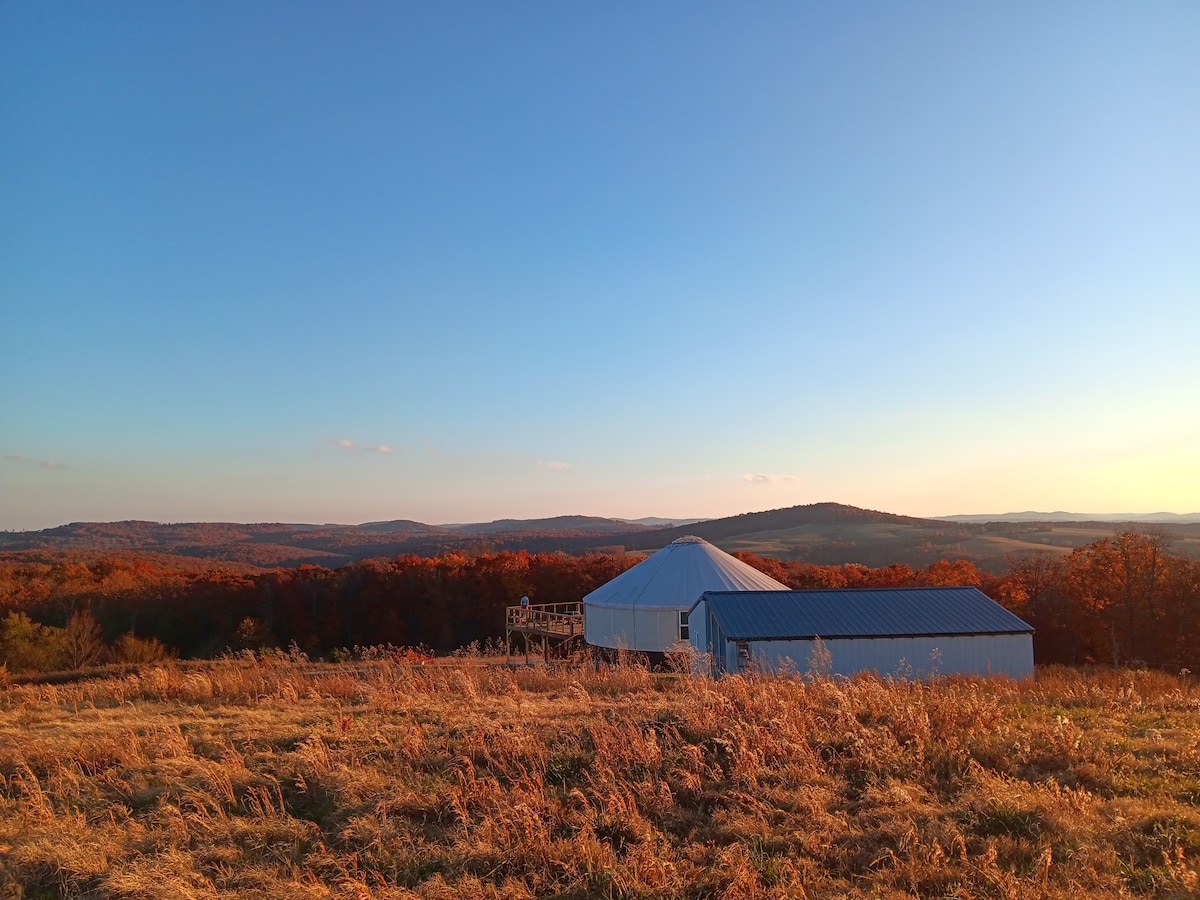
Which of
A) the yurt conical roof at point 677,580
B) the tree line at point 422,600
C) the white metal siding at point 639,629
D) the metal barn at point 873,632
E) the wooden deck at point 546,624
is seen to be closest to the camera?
the metal barn at point 873,632

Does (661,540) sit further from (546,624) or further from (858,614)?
(858,614)

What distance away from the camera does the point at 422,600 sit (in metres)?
46.9

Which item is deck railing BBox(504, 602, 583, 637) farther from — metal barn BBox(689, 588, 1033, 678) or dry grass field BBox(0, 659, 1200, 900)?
dry grass field BBox(0, 659, 1200, 900)

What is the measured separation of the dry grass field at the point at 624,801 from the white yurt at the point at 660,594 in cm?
1738

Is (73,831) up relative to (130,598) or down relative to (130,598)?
up

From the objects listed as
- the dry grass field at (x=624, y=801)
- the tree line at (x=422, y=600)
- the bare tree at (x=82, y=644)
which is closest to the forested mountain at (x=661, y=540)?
the tree line at (x=422, y=600)

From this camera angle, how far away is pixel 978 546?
81.5m

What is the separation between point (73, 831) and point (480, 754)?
2.67 metres

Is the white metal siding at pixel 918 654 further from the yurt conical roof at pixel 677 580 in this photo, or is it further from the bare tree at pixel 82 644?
the bare tree at pixel 82 644

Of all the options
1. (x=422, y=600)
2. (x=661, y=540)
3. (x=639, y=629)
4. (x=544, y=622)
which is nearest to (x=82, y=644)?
(x=422, y=600)

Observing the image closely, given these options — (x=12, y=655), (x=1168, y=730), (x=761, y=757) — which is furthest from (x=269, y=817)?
(x=12, y=655)

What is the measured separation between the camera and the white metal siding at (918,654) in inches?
670

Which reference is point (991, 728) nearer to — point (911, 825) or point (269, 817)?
point (911, 825)

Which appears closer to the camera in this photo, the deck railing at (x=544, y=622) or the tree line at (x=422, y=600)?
the deck railing at (x=544, y=622)
